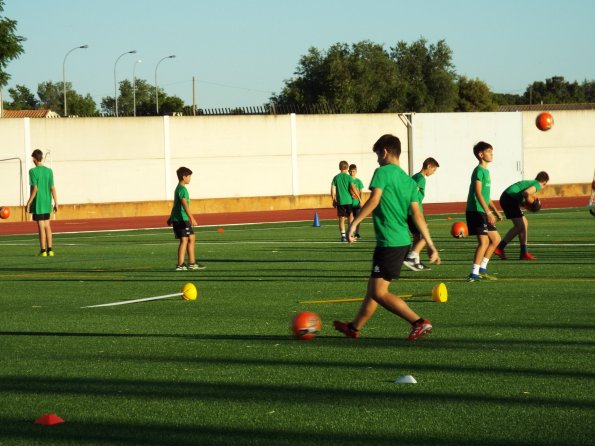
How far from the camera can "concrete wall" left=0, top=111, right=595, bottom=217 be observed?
47281 mm

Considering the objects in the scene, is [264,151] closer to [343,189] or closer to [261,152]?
[261,152]

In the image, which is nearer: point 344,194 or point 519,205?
point 519,205

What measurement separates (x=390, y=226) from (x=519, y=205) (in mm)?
9868

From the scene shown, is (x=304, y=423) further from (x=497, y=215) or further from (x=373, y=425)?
(x=497, y=215)

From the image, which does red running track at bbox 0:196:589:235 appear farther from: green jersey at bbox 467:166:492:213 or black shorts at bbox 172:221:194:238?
green jersey at bbox 467:166:492:213

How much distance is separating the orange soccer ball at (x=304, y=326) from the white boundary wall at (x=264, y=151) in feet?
125

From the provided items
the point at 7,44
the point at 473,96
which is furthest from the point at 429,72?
the point at 7,44

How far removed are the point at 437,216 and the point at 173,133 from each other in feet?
50.1

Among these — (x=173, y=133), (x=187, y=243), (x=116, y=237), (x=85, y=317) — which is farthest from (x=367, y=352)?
(x=173, y=133)

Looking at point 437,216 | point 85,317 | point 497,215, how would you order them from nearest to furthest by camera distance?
point 85,317
point 497,215
point 437,216

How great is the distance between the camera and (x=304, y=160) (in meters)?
51.5

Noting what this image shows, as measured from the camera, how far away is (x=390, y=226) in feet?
31.8

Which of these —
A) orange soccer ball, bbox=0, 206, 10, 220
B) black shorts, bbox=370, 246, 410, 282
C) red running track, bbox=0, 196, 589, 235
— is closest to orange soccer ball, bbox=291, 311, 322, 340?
black shorts, bbox=370, 246, 410, 282

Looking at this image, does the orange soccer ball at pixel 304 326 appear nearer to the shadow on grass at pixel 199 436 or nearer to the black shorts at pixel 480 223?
the shadow on grass at pixel 199 436
